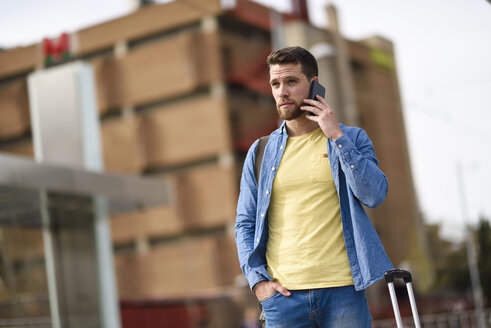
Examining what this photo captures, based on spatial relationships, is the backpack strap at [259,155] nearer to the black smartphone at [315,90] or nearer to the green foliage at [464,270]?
the black smartphone at [315,90]

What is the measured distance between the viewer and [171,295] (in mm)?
42094

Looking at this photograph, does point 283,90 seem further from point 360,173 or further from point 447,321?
point 447,321

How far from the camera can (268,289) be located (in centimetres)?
310

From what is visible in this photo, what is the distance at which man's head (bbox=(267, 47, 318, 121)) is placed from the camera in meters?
3.21

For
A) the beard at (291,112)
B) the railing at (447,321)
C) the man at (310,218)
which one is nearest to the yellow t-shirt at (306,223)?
the man at (310,218)

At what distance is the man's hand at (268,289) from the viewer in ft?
10.0

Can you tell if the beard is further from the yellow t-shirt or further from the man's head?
the yellow t-shirt

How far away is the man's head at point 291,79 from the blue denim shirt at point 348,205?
0.17 metres

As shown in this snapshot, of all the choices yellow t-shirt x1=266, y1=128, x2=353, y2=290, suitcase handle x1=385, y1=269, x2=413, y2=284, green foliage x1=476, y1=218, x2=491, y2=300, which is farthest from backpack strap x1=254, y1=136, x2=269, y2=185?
green foliage x1=476, y1=218, x2=491, y2=300

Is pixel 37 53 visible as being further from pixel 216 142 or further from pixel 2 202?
pixel 2 202

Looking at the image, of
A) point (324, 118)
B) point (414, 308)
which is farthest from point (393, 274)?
point (324, 118)

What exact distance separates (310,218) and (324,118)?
42 cm

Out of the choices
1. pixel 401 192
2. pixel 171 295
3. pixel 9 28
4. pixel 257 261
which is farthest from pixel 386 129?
pixel 257 261

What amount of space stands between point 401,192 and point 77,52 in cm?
2352
